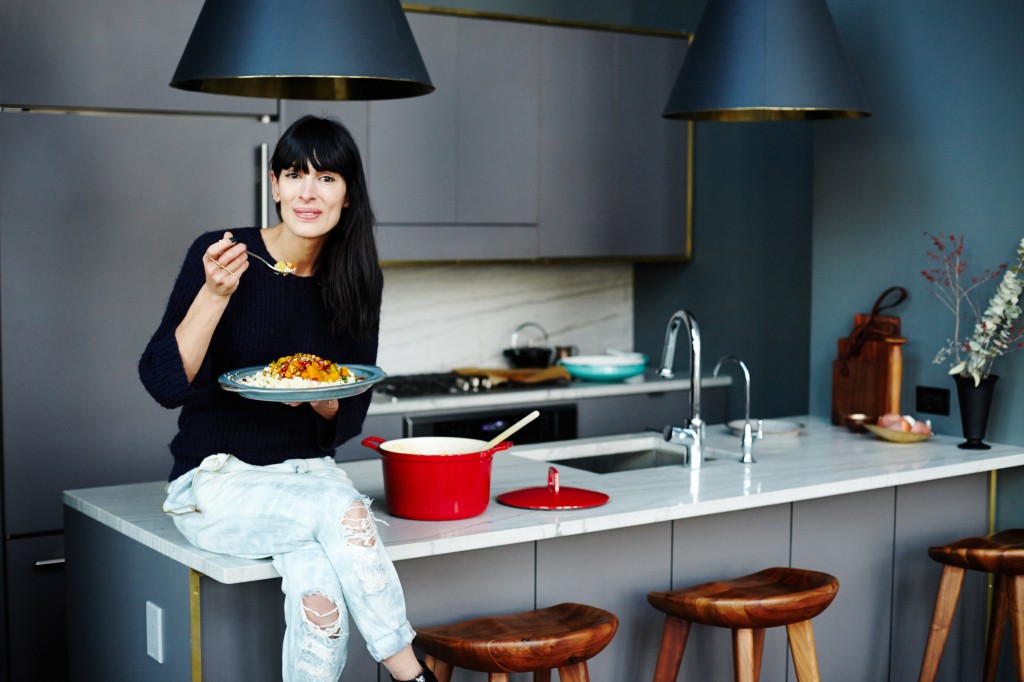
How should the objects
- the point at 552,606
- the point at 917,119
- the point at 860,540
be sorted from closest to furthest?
the point at 552,606
the point at 860,540
the point at 917,119

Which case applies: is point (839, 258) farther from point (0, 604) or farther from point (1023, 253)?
point (0, 604)

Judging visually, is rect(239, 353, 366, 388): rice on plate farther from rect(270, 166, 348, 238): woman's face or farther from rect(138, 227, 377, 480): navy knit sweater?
rect(270, 166, 348, 238): woman's face

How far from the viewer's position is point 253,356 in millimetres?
2406

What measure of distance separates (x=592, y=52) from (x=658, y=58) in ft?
1.06

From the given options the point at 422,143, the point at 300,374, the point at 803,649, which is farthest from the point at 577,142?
the point at 300,374

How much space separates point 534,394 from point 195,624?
2337 millimetres

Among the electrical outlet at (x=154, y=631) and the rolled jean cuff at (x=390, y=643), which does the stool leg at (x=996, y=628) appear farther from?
the electrical outlet at (x=154, y=631)

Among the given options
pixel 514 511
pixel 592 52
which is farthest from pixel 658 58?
pixel 514 511

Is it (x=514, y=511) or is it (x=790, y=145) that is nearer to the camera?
(x=514, y=511)

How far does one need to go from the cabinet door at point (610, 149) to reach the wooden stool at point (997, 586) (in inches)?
83.0

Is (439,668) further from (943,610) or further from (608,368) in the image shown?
(608,368)

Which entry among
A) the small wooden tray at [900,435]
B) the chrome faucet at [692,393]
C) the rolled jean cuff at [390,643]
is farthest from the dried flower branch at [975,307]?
the rolled jean cuff at [390,643]

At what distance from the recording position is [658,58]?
16.0ft

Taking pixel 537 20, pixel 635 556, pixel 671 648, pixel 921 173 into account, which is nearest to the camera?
pixel 671 648
